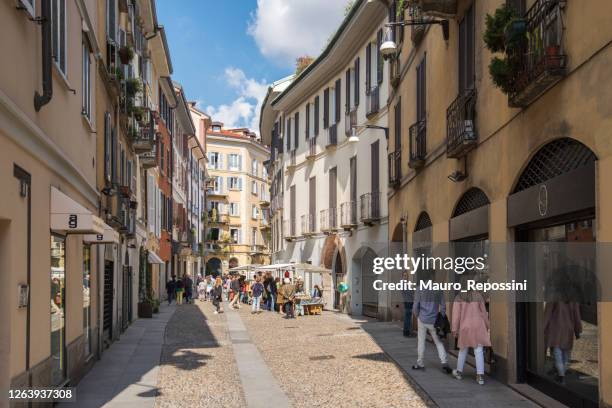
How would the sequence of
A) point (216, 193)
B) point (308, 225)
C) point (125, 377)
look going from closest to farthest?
point (125, 377)
point (308, 225)
point (216, 193)

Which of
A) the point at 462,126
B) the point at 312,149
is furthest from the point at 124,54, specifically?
the point at 312,149

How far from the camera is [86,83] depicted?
12719mm

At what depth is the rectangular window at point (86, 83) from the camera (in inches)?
487

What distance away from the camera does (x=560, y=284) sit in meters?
9.37

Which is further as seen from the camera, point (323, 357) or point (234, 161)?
point (234, 161)

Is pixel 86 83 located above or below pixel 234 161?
below

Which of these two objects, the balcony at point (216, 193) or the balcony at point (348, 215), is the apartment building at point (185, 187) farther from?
the balcony at point (348, 215)

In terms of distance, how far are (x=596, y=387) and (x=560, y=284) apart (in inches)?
69.3

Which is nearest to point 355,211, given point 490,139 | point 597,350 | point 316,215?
point 316,215

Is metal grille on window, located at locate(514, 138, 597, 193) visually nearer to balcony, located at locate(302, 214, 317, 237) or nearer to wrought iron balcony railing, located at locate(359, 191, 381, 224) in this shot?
wrought iron balcony railing, located at locate(359, 191, 381, 224)

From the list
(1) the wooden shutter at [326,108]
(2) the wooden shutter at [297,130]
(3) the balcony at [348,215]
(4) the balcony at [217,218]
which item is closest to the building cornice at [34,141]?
(3) the balcony at [348,215]

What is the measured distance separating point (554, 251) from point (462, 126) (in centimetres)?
366

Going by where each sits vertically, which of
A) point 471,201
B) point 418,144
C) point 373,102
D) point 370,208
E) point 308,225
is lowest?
point 471,201

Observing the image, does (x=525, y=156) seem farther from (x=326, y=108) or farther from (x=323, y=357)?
(x=326, y=108)
